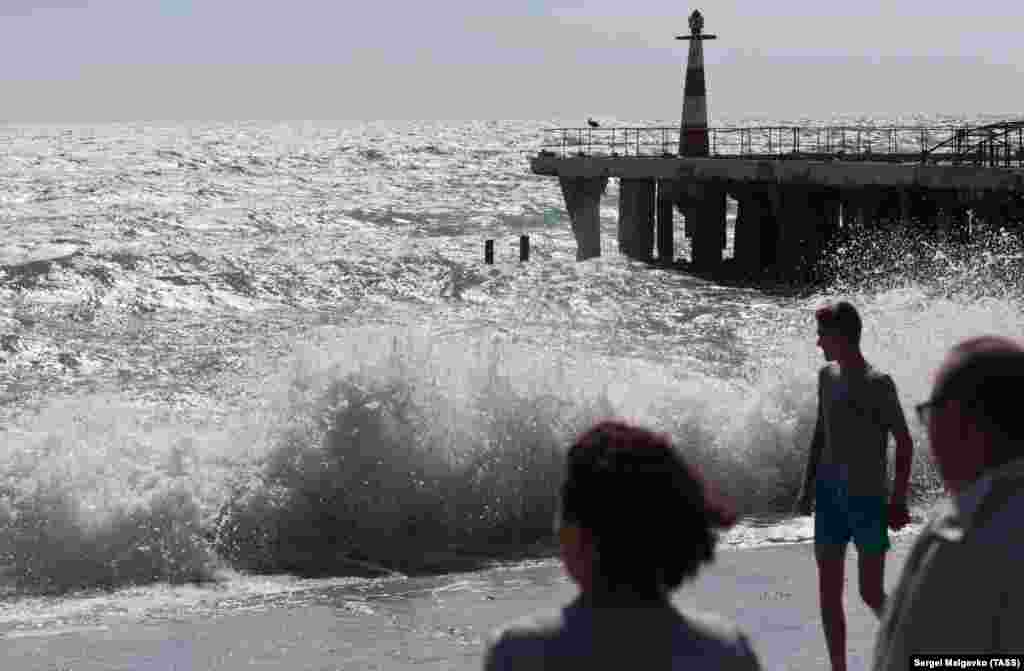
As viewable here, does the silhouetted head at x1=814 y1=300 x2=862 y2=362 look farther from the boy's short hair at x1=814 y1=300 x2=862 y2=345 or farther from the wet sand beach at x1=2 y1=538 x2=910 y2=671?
the wet sand beach at x1=2 y1=538 x2=910 y2=671

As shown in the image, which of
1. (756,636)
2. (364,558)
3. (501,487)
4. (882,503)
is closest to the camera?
(882,503)

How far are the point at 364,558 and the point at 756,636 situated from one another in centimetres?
342

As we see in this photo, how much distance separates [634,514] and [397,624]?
17.9ft

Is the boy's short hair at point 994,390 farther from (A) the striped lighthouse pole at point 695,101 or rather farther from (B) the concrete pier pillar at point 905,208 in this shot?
(A) the striped lighthouse pole at point 695,101

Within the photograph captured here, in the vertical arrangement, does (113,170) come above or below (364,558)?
above

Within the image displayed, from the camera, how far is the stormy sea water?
957cm

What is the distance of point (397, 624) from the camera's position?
7.32 m

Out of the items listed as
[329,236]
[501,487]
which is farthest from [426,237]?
[501,487]

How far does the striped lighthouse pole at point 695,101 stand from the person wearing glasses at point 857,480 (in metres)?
27.6

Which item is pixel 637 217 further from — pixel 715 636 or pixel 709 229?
pixel 715 636

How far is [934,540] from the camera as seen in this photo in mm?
2154

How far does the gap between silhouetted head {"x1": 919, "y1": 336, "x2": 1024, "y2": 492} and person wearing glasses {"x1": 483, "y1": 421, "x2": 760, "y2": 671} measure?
370 mm

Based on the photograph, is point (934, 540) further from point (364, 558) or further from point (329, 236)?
point (329, 236)

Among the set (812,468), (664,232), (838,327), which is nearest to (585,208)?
(664,232)
